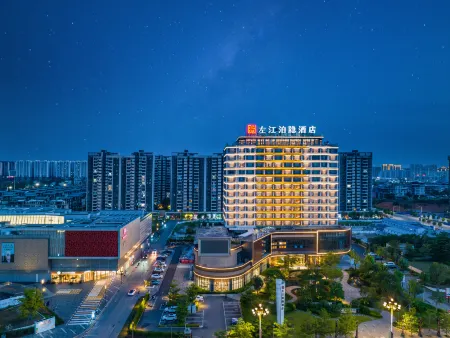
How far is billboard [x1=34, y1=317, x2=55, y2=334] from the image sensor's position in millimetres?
15898

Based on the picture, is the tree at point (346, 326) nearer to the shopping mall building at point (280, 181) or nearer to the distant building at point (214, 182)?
the shopping mall building at point (280, 181)

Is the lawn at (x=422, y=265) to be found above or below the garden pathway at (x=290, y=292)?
above

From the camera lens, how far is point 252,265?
25.0 metres

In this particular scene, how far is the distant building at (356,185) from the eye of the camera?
5538 centimetres

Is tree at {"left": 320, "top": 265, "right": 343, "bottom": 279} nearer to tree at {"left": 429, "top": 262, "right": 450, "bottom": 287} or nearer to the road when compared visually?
tree at {"left": 429, "top": 262, "right": 450, "bottom": 287}

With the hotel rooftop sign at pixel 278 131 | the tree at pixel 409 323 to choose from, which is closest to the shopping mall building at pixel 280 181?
the hotel rooftop sign at pixel 278 131

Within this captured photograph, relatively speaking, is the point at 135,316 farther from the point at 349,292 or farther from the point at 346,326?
the point at 349,292

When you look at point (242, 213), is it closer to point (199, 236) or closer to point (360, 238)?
point (199, 236)

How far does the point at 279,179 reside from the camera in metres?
31.8

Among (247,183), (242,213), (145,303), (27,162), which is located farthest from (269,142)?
(27,162)

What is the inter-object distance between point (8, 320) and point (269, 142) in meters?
23.2

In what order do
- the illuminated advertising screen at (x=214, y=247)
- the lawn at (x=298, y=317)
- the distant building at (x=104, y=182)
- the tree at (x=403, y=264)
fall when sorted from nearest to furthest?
the lawn at (x=298, y=317), the illuminated advertising screen at (x=214, y=247), the tree at (x=403, y=264), the distant building at (x=104, y=182)

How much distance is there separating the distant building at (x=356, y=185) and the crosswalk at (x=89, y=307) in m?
42.8

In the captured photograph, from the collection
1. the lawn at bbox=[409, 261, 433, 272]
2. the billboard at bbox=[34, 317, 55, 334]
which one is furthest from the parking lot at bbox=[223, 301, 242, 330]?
the lawn at bbox=[409, 261, 433, 272]
